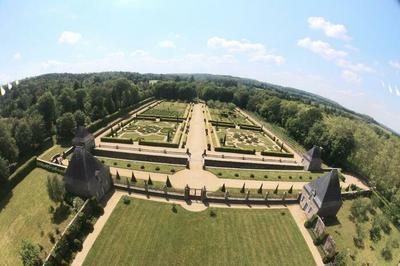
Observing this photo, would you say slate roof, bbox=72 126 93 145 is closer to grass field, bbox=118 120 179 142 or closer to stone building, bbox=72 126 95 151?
stone building, bbox=72 126 95 151

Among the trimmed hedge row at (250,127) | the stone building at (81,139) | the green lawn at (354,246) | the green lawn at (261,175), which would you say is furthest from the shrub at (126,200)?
the trimmed hedge row at (250,127)

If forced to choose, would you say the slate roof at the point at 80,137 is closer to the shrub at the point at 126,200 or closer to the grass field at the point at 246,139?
the shrub at the point at 126,200

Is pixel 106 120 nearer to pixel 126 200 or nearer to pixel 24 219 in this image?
pixel 24 219

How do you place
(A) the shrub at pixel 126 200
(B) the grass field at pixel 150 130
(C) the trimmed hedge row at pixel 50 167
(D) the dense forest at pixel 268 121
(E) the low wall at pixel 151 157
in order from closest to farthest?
1. (A) the shrub at pixel 126 200
2. (C) the trimmed hedge row at pixel 50 167
3. (D) the dense forest at pixel 268 121
4. (E) the low wall at pixel 151 157
5. (B) the grass field at pixel 150 130

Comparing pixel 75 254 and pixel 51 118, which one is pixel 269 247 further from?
pixel 51 118

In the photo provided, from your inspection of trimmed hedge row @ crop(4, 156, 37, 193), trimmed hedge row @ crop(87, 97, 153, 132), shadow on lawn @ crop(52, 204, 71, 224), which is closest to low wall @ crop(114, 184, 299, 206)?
shadow on lawn @ crop(52, 204, 71, 224)
